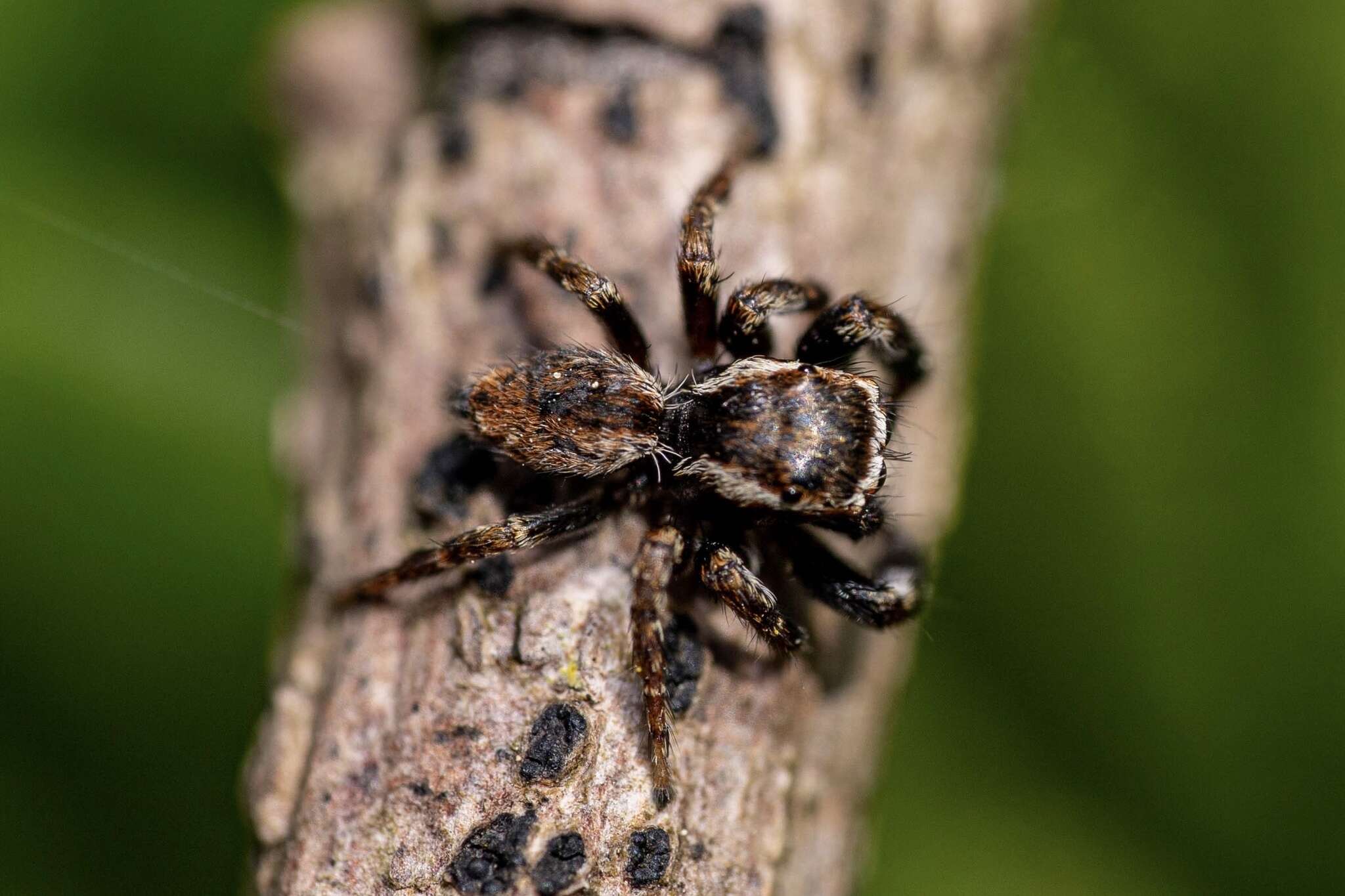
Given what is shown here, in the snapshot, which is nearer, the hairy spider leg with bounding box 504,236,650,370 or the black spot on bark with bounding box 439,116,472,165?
the hairy spider leg with bounding box 504,236,650,370

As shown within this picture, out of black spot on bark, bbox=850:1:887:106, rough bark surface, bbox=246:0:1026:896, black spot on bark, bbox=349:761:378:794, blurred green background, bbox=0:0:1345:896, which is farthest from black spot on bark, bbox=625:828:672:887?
black spot on bark, bbox=850:1:887:106

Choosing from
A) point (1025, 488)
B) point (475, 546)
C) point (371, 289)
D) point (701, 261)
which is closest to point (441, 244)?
point (371, 289)

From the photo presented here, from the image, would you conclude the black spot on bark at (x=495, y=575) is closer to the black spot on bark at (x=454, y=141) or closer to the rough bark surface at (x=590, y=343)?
the rough bark surface at (x=590, y=343)

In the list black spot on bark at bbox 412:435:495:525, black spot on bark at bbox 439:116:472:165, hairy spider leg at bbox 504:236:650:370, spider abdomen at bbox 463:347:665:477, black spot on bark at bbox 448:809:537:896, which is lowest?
black spot on bark at bbox 448:809:537:896

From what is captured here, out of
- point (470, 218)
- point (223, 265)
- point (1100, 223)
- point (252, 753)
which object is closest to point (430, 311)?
point (470, 218)

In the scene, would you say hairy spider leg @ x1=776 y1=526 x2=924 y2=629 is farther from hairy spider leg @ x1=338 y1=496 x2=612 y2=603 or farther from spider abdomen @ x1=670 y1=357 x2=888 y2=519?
hairy spider leg @ x1=338 y1=496 x2=612 y2=603

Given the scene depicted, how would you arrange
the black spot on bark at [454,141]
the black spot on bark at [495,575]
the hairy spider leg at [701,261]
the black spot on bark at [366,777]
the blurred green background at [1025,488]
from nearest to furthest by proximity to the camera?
the black spot on bark at [366,777] < the black spot on bark at [495,575] < the hairy spider leg at [701,261] < the blurred green background at [1025,488] < the black spot on bark at [454,141]

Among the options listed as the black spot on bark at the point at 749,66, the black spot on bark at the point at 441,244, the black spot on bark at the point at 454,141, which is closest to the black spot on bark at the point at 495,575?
the black spot on bark at the point at 441,244
